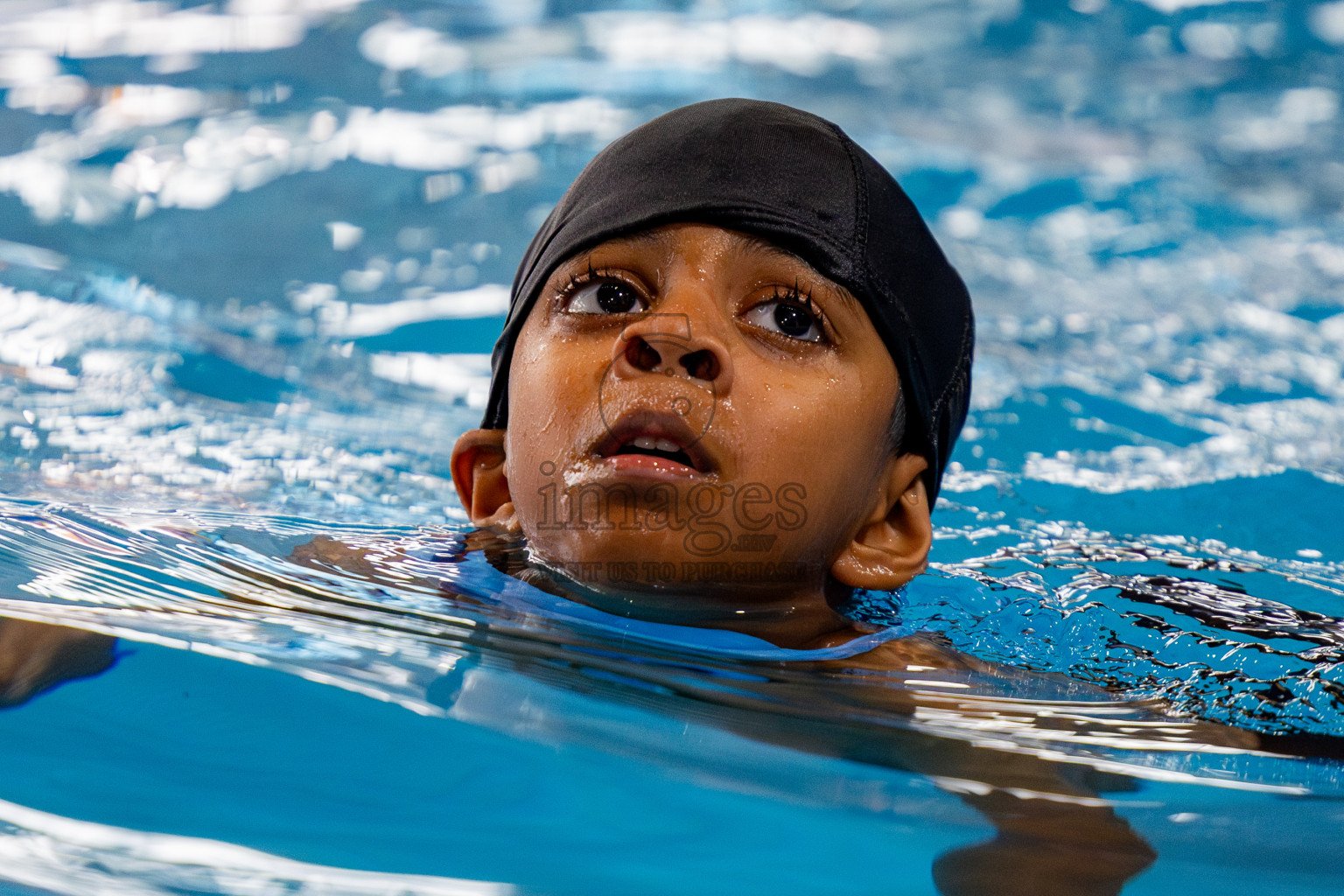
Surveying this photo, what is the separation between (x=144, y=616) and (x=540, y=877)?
2.82ft

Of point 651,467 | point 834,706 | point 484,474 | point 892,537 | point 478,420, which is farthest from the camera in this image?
point 478,420

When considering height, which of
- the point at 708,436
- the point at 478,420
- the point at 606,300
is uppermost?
the point at 606,300

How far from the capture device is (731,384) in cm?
223

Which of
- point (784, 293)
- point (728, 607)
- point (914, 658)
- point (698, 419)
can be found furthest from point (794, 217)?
point (914, 658)

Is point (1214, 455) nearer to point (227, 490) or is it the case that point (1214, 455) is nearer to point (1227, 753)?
point (1227, 753)

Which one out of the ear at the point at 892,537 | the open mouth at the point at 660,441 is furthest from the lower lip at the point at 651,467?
the ear at the point at 892,537

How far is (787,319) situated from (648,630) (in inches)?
25.1

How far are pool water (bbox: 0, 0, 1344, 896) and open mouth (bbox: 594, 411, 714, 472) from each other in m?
0.31

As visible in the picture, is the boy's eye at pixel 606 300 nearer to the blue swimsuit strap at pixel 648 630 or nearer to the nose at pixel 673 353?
the nose at pixel 673 353

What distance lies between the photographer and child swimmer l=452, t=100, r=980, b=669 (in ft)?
7.27

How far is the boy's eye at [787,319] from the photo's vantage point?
2.37 m

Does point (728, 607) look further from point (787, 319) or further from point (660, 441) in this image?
point (787, 319)

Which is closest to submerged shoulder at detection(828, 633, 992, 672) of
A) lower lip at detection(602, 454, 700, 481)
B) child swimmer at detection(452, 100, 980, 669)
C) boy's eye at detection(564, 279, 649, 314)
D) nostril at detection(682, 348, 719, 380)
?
child swimmer at detection(452, 100, 980, 669)

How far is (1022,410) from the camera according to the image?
186 inches
